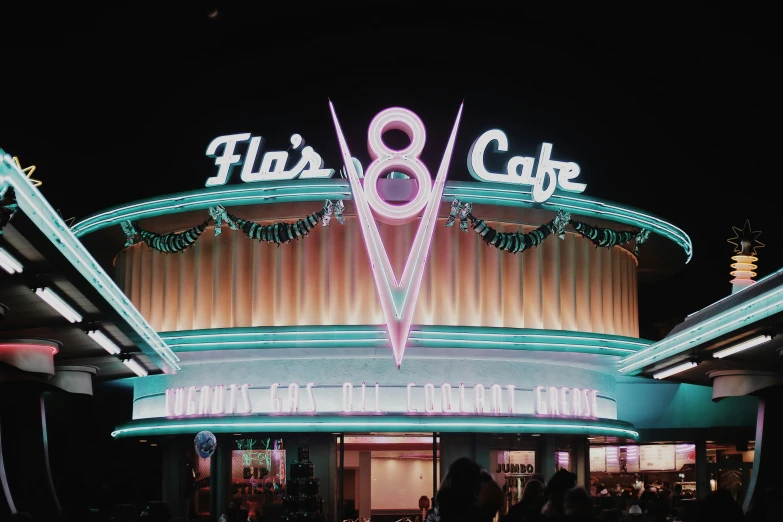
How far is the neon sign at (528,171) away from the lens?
28.0 metres

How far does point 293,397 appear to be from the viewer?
26.4 metres

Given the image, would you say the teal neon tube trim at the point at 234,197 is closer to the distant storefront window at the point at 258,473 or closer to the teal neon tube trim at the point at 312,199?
the teal neon tube trim at the point at 312,199

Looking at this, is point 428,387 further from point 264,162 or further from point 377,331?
point 264,162

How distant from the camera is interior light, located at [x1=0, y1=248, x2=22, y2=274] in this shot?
1459cm

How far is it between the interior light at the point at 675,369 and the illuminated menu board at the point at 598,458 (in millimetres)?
8923

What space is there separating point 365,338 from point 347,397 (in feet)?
5.07

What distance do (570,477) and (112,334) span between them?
13392 mm

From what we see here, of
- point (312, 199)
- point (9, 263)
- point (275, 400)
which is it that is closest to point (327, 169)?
point (312, 199)

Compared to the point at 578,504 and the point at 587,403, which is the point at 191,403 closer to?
the point at 587,403

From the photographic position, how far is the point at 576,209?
28.4m

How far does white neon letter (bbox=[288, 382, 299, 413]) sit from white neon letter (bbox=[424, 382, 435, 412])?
10.4 ft

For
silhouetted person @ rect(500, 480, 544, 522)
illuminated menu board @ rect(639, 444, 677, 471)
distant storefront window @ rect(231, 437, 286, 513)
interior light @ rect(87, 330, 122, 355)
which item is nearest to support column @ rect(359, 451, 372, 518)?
distant storefront window @ rect(231, 437, 286, 513)

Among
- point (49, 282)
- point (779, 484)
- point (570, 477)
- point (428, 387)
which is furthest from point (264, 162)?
point (570, 477)

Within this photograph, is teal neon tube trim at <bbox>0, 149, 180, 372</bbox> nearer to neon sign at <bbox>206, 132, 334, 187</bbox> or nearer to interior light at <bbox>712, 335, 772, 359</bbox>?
neon sign at <bbox>206, 132, 334, 187</bbox>
